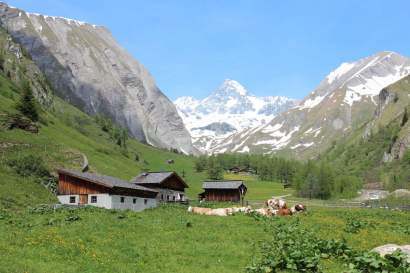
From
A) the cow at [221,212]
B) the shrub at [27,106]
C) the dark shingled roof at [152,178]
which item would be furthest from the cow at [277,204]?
the shrub at [27,106]

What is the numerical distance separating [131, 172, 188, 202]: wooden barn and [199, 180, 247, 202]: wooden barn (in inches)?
588

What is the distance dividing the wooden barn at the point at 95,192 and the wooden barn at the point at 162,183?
2405 centimetres

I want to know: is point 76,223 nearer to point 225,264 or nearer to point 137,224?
point 137,224

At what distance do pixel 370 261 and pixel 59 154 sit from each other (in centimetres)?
8407

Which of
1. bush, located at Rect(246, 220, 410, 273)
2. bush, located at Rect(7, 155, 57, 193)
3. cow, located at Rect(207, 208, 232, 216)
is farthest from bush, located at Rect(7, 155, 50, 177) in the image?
bush, located at Rect(246, 220, 410, 273)

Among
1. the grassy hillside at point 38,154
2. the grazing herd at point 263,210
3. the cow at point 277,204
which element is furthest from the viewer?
the cow at point 277,204

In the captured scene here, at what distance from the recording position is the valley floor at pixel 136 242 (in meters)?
26.4

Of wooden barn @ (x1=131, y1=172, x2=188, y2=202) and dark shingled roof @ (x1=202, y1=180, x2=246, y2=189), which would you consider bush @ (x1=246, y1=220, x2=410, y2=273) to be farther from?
dark shingled roof @ (x1=202, y1=180, x2=246, y2=189)

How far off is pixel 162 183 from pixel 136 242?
6760cm

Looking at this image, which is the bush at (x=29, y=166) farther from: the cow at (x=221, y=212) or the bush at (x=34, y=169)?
the cow at (x=221, y=212)

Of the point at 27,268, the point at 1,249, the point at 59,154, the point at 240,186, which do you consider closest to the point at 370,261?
the point at 27,268

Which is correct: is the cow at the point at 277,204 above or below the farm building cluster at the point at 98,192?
below

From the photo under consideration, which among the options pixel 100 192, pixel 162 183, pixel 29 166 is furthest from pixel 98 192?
pixel 162 183

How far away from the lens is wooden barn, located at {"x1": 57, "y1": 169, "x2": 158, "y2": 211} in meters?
70.1
